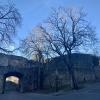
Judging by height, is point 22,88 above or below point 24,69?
below

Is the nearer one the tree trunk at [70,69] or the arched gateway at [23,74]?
the tree trunk at [70,69]

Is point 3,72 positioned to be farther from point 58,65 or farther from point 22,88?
point 58,65

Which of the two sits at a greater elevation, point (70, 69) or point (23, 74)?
point (70, 69)

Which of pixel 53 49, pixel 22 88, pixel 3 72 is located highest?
pixel 53 49

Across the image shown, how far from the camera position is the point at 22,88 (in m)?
45.1

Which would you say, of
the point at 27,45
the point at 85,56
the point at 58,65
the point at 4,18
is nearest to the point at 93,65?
the point at 85,56

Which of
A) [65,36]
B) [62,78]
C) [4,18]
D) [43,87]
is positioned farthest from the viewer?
[43,87]

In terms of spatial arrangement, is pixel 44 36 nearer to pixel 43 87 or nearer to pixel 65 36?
pixel 65 36

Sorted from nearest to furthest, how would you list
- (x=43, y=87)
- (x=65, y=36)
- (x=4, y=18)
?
(x=4, y=18), (x=65, y=36), (x=43, y=87)

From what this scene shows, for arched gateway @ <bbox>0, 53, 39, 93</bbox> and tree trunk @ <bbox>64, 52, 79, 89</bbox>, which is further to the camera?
arched gateway @ <bbox>0, 53, 39, 93</bbox>

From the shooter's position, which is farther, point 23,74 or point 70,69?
point 23,74

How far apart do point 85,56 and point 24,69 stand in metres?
12.7

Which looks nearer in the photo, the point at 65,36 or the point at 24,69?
the point at 65,36

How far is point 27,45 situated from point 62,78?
28.8ft
